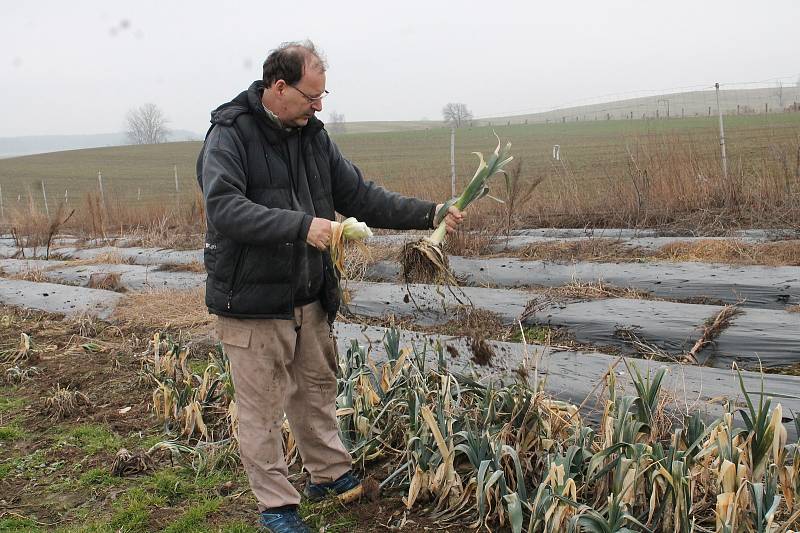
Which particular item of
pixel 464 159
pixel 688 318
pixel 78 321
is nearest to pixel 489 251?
pixel 688 318

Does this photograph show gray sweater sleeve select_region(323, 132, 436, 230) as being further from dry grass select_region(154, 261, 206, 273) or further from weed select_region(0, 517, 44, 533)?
dry grass select_region(154, 261, 206, 273)

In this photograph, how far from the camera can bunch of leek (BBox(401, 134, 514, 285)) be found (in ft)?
9.77

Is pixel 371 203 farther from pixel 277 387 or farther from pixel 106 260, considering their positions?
pixel 106 260

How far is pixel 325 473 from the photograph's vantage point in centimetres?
314

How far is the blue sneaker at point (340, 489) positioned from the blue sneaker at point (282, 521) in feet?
1.09

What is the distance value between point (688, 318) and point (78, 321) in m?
5.30

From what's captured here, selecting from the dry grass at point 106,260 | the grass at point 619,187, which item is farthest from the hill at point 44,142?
the dry grass at point 106,260

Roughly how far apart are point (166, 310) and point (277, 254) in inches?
178

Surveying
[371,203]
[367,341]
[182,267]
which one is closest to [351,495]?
[371,203]

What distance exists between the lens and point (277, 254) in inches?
106

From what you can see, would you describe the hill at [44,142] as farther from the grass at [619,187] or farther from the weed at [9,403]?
the weed at [9,403]

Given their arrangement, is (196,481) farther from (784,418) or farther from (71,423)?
(784,418)

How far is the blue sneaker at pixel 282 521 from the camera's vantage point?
2.76m

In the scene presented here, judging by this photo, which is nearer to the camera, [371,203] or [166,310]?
[371,203]
